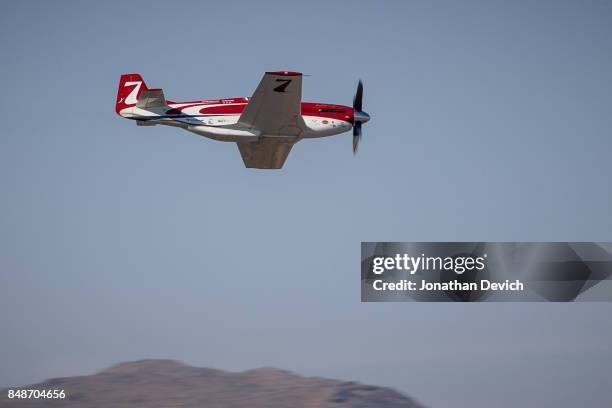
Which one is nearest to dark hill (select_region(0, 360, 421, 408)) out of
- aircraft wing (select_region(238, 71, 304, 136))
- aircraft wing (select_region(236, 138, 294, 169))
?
aircraft wing (select_region(236, 138, 294, 169))

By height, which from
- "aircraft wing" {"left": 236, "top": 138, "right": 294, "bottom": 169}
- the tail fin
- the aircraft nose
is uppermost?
the tail fin

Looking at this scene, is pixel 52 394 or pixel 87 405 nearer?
pixel 52 394

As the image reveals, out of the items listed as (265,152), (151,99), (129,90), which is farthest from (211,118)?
(129,90)

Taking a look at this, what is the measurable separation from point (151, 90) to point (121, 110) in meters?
1.98

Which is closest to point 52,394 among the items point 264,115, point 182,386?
point 182,386

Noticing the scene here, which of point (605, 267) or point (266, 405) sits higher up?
point (605, 267)

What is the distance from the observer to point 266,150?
3906 cm

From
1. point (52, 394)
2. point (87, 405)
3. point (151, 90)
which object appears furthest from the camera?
point (87, 405)

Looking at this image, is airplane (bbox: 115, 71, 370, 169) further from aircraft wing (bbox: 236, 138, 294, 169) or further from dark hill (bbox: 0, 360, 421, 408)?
dark hill (bbox: 0, 360, 421, 408)

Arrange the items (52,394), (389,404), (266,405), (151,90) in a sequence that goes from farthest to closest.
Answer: (389,404) → (266,405) → (52,394) → (151,90)

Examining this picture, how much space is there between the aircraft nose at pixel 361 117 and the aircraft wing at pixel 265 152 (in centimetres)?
334

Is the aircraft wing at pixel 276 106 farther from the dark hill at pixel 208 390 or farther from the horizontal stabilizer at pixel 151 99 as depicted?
the dark hill at pixel 208 390

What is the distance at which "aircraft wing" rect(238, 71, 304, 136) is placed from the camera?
3381cm

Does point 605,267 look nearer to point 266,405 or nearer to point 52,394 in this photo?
point 52,394
